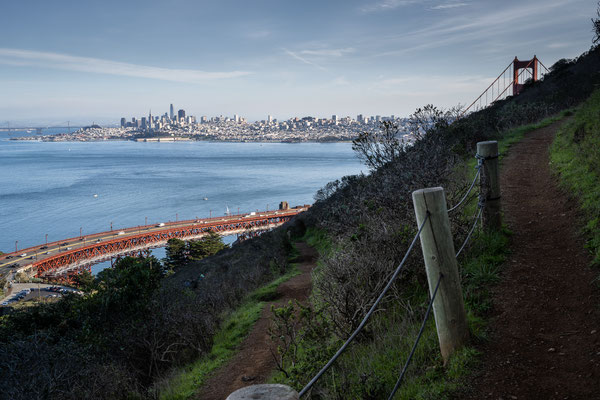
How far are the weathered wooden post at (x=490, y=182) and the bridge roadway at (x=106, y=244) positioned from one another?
4549 centimetres

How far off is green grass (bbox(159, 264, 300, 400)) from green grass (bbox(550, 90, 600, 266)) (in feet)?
18.3

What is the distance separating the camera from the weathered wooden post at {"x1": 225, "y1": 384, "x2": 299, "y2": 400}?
54.2 inches

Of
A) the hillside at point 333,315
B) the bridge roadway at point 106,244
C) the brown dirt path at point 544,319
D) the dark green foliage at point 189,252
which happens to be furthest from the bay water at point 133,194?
the brown dirt path at point 544,319

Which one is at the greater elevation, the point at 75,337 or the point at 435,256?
the point at 435,256

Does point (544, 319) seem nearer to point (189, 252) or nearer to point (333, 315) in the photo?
point (333, 315)

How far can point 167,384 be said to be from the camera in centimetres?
657

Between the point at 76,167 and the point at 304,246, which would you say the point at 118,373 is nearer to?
the point at 304,246

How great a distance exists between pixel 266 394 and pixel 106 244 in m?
54.3

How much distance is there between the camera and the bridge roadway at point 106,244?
44438 millimetres

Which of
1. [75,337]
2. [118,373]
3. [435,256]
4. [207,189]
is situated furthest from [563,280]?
[207,189]

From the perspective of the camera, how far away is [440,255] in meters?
2.67

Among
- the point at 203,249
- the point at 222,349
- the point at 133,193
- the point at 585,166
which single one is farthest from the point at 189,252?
the point at 133,193

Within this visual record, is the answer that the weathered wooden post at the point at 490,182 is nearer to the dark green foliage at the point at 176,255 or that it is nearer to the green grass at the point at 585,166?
the green grass at the point at 585,166

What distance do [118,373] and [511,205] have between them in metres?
6.99
